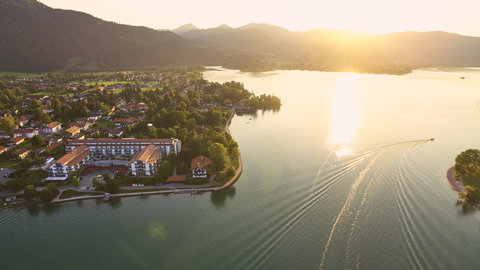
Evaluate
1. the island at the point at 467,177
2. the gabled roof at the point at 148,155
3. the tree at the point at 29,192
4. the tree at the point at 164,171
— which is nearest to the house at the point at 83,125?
the gabled roof at the point at 148,155

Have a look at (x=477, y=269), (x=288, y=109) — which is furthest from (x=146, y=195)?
(x=288, y=109)

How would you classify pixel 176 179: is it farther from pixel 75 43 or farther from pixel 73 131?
pixel 75 43

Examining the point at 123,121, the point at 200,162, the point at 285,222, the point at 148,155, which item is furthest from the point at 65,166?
the point at 285,222

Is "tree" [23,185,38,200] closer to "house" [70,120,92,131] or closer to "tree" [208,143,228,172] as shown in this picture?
"tree" [208,143,228,172]

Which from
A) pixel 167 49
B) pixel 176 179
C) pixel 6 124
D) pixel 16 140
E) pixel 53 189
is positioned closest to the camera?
pixel 53 189

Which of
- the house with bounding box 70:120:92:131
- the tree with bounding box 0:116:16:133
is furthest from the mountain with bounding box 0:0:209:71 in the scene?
Result: the house with bounding box 70:120:92:131

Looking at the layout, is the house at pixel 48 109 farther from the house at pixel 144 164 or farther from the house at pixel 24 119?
the house at pixel 144 164
